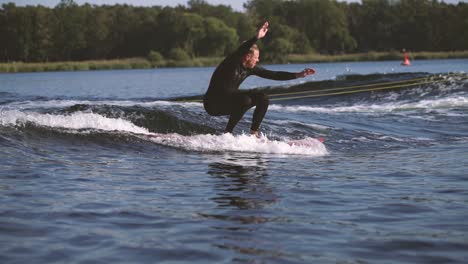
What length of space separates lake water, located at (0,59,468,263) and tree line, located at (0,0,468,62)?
94.9 m

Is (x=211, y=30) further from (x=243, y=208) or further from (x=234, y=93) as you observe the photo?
(x=243, y=208)

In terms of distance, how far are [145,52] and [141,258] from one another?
11858 centimetres

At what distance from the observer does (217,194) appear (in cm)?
704

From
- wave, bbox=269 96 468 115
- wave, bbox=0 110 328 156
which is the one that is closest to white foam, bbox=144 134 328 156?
wave, bbox=0 110 328 156

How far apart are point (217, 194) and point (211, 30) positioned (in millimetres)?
112712

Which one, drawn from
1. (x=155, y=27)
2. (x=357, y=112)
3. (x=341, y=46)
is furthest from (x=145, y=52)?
(x=357, y=112)

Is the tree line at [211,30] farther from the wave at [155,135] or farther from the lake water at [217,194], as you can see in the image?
the lake water at [217,194]

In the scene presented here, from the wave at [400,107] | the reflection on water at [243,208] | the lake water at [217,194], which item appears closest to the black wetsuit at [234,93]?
the lake water at [217,194]

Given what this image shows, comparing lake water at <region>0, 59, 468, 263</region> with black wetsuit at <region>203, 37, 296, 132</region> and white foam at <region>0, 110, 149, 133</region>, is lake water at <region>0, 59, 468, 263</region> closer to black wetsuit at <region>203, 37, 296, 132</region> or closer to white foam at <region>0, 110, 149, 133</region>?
white foam at <region>0, 110, 149, 133</region>

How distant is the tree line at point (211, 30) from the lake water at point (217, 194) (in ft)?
311

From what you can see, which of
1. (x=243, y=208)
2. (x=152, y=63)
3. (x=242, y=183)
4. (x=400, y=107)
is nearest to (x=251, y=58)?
(x=242, y=183)

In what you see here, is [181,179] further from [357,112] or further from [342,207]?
[357,112]

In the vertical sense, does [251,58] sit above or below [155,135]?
above

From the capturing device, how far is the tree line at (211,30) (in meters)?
110
